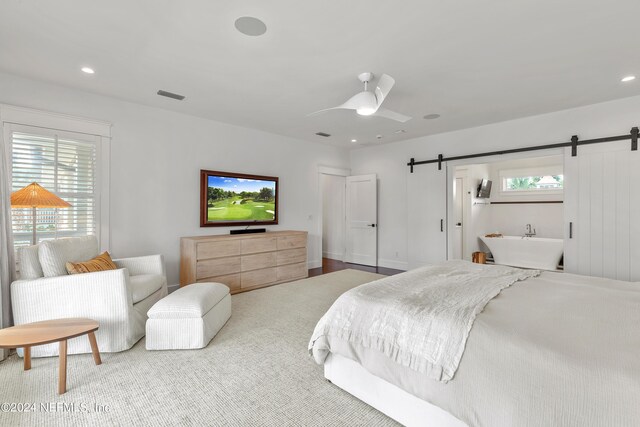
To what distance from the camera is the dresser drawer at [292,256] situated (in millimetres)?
5137

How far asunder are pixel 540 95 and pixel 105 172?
5.69 meters

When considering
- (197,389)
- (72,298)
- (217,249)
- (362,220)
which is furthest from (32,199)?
(362,220)

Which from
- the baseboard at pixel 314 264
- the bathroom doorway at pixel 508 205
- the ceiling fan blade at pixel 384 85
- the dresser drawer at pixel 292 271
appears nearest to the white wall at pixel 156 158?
the dresser drawer at pixel 292 271

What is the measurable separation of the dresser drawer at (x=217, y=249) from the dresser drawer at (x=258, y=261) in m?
0.20

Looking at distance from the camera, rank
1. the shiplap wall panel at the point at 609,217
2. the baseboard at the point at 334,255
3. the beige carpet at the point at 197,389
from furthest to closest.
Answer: the baseboard at the point at 334,255
the shiplap wall panel at the point at 609,217
the beige carpet at the point at 197,389

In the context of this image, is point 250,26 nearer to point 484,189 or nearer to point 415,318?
point 415,318

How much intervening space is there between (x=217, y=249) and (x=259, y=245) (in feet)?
2.38

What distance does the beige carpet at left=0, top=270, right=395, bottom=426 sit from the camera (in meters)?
1.79

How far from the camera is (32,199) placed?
2803 millimetres

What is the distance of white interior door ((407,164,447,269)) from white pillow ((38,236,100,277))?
527cm

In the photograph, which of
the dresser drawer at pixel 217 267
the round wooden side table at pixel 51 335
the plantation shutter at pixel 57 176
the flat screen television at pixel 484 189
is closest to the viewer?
the round wooden side table at pixel 51 335

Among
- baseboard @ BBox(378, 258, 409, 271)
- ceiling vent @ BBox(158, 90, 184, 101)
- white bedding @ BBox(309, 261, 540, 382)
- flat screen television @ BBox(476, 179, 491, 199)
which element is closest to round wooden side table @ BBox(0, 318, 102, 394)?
white bedding @ BBox(309, 261, 540, 382)

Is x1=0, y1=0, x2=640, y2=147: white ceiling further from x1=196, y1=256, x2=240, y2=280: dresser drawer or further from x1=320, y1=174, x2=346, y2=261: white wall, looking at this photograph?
x1=320, y1=174, x2=346, y2=261: white wall

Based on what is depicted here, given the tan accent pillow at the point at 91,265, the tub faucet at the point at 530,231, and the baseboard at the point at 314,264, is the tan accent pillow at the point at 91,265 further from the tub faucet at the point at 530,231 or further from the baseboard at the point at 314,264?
the tub faucet at the point at 530,231
